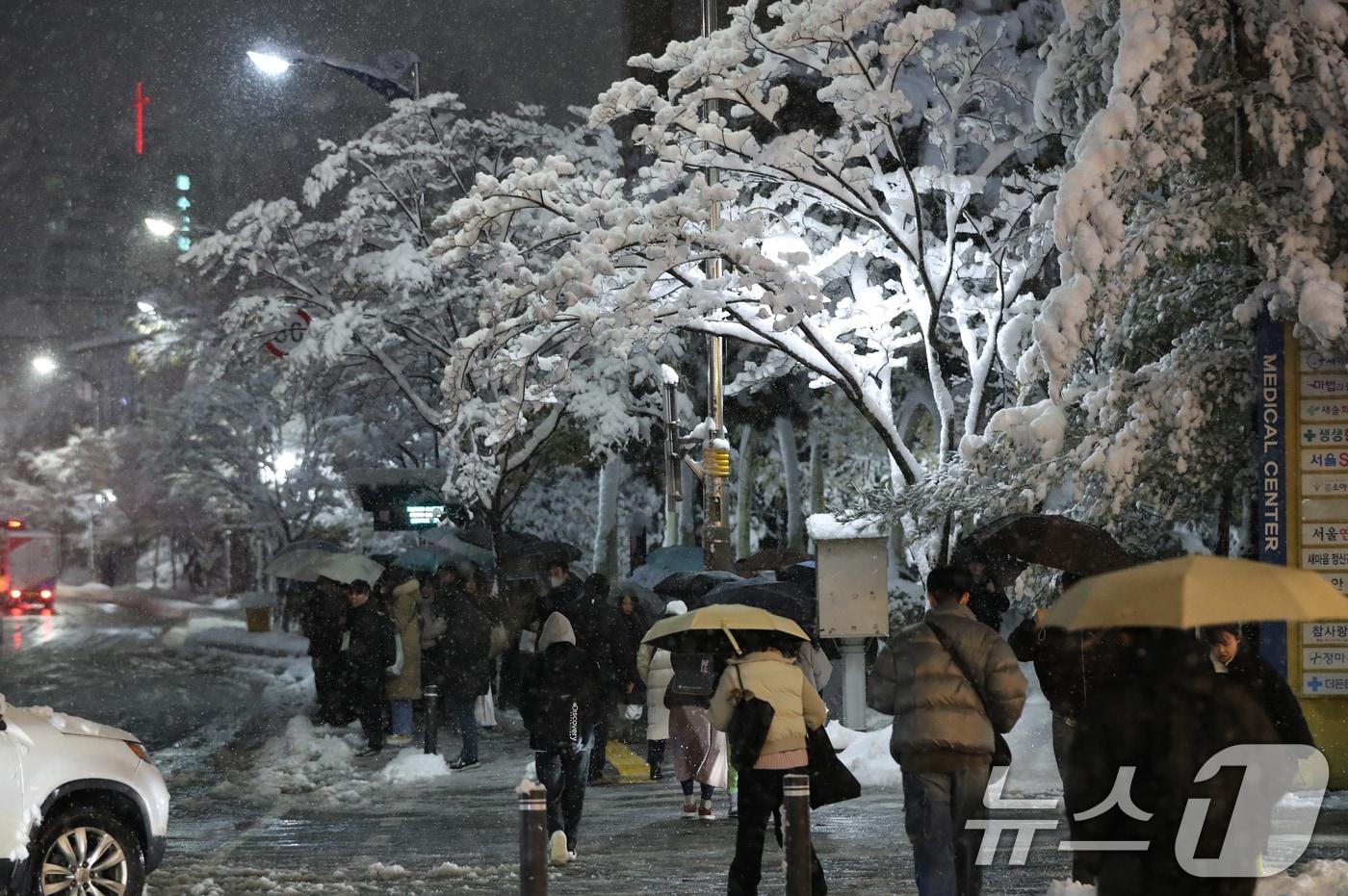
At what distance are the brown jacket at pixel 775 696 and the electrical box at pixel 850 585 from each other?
26.5 feet

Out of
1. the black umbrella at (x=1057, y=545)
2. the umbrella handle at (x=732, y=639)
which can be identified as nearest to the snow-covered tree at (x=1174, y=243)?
the black umbrella at (x=1057, y=545)

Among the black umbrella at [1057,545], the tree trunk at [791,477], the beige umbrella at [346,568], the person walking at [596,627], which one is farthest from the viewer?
the tree trunk at [791,477]

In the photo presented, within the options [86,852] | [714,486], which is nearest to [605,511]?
[714,486]

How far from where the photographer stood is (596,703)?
36.7ft

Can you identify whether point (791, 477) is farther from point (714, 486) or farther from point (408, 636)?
point (408, 636)

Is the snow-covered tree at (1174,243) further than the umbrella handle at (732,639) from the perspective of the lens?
Yes

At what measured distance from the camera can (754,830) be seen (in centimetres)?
848

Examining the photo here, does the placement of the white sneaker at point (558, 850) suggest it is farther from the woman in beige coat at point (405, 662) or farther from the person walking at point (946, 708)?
the woman in beige coat at point (405, 662)

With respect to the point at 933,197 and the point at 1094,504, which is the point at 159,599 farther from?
the point at 1094,504

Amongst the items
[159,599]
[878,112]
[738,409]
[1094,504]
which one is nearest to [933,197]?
[878,112]

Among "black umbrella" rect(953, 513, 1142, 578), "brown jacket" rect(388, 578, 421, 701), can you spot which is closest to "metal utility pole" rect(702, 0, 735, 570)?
"brown jacket" rect(388, 578, 421, 701)

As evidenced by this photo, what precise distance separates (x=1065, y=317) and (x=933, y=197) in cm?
943

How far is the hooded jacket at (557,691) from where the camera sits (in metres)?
10.7

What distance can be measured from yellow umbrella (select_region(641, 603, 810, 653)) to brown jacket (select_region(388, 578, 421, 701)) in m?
8.53
